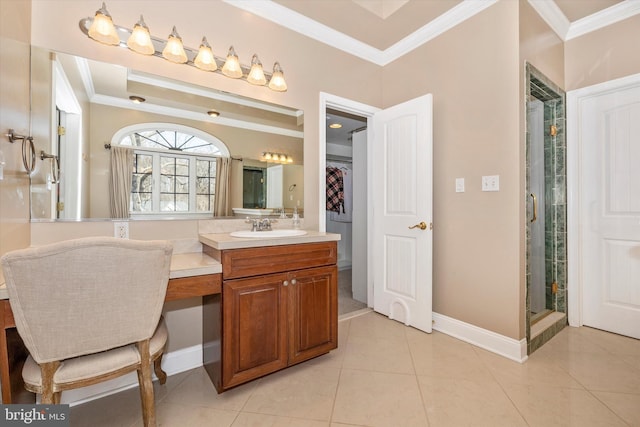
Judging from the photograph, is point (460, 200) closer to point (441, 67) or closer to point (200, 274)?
point (441, 67)

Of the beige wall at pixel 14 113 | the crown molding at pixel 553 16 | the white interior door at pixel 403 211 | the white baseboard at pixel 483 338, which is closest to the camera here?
the beige wall at pixel 14 113

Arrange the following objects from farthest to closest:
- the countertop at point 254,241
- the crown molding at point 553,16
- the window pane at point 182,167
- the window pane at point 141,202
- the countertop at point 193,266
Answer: the crown molding at point 553,16 → the window pane at point 182,167 → the window pane at point 141,202 → the countertop at point 254,241 → the countertop at point 193,266

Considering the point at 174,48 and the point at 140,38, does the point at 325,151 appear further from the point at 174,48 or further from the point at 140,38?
the point at 140,38

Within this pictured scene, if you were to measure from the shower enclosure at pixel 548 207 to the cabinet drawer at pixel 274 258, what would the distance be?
194 centimetres

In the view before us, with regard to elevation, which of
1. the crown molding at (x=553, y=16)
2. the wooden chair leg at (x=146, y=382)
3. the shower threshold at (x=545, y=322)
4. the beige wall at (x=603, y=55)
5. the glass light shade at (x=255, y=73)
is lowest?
the shower threshold at (x=545, y=322)

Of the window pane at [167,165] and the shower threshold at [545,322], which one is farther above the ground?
the window pane at [167,165]

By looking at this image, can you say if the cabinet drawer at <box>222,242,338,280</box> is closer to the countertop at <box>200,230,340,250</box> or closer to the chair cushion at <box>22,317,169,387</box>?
the countertop at <box>200,230,340,250</box>

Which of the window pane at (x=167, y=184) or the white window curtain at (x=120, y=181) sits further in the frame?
the window pane at (x=167, y=184)

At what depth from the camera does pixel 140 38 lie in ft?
5.39

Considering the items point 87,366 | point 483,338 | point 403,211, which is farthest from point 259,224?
point 483,338

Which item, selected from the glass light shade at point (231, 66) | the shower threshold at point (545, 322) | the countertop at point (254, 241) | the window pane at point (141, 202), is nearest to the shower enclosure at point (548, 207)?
the shower threshold at point (545, 322)

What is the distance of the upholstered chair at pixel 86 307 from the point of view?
976 mm

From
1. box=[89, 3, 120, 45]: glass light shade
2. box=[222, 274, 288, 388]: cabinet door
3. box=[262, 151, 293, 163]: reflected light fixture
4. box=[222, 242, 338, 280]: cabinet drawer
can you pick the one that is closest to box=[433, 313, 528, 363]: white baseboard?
box=[222, 242, 338, 280]: cabinet drawer

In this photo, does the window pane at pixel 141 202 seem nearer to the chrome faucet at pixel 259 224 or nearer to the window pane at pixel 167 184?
the window pane at pixel 167 184
